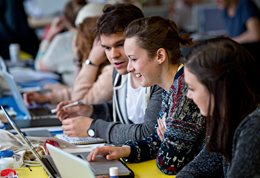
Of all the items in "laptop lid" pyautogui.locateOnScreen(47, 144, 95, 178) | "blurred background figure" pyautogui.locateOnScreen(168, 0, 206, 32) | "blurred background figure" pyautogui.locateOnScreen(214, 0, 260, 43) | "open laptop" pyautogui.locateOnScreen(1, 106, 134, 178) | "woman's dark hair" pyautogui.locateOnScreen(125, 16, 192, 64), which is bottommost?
"blurred background figure" pyautogui.locateOnScreen(168, 0, 206, 32)

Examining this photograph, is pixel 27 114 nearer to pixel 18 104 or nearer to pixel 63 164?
pixel 18 104

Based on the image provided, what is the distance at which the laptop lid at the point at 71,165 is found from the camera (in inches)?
58.1

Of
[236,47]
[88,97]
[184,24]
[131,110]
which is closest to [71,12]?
[88,97]

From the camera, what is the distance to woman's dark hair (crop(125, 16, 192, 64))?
6.84ft

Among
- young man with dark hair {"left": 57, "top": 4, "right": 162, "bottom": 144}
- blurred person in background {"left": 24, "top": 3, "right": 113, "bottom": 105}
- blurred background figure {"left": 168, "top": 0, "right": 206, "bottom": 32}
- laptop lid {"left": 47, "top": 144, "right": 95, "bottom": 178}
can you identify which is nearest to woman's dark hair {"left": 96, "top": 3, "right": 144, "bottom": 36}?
young man with dark hair {"left": 57, "top": 4, "right": 162, "bottom": 144}

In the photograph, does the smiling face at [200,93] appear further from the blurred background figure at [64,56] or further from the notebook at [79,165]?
the blurred background figure at [64,56]

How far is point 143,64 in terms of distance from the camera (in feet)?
6.89

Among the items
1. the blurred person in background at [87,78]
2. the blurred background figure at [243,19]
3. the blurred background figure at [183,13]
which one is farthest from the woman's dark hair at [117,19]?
the blurred background figure at [183,13]

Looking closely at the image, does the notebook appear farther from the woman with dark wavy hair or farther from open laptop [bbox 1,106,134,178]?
the woman with dark wavy hair

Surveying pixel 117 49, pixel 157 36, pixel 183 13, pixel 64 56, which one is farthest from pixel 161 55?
pixel 183 13

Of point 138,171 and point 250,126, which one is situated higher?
point 250,126

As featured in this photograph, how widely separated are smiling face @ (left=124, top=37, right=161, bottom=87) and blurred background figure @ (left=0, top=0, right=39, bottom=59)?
11.9 feet

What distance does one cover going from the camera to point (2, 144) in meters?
2.18

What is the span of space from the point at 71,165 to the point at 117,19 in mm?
966
